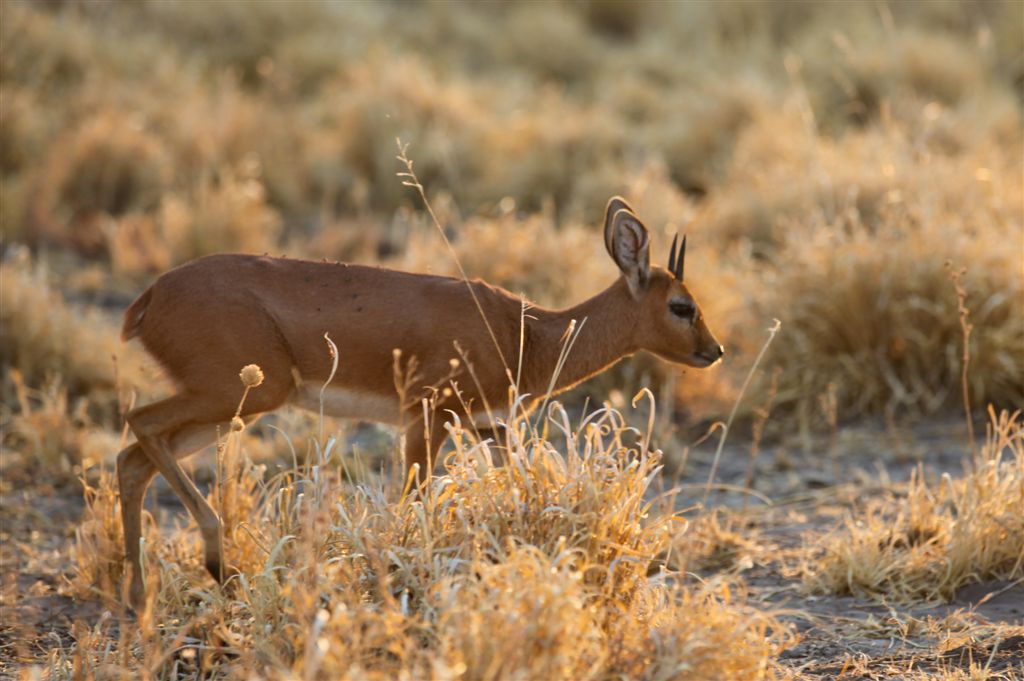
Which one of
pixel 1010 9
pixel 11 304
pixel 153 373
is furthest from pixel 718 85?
pixel 153 373

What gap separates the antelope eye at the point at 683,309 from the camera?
612cm

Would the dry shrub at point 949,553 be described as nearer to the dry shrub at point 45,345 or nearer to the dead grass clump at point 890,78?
the dry shrub at point 45,345

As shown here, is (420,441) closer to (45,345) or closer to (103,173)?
(45,345)

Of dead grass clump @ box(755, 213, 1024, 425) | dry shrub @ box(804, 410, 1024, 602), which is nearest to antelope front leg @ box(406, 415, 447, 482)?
dry shrub @ box(804, 410, 1024, 602)

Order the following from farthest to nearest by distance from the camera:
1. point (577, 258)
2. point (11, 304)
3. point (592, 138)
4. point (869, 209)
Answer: point (592, 138) → point (869, 209) → point (577, 258) → point (11, 304)

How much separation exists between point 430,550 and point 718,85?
39.8 ft

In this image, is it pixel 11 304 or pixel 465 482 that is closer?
pixel 465 482

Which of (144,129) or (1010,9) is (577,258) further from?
(1010,9)

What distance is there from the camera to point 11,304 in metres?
8.71

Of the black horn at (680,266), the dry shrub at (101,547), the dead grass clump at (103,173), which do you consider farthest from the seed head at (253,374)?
the dead grass clump at (103,173)

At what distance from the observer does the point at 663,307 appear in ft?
20.1

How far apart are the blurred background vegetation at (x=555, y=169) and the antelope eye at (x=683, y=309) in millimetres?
487

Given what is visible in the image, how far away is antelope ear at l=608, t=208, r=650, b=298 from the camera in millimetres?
5816

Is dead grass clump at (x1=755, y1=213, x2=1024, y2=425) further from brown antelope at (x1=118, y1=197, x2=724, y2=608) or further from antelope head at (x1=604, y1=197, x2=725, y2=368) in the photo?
brown antelope at (x1=118, y1=197, x2=724, y2=608)
